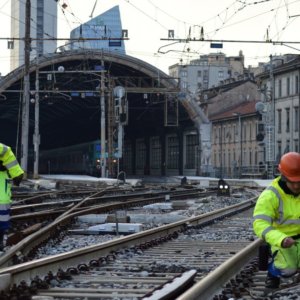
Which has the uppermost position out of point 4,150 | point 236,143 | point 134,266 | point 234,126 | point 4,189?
point 234,126

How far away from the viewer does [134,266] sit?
10070 millimetres

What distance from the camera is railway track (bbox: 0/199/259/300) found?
7.89 metres

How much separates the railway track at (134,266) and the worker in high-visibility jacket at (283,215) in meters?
1.13

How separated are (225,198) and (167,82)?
106 ft

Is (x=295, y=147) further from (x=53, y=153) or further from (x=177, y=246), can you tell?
(x=177, y=246)

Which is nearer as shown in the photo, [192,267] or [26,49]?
[192,267]

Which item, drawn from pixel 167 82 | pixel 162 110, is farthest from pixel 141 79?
pixel 162 110

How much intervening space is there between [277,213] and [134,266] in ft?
12.4

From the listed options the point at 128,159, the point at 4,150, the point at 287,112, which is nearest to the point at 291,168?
the point at 4,150

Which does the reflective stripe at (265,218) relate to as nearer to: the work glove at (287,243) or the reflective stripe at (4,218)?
the work glove at (287,243)

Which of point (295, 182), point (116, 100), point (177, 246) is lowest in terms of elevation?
point (177, 246)

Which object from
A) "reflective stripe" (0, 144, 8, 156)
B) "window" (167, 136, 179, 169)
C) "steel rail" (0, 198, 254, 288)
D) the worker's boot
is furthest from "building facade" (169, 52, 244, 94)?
the worker's boot

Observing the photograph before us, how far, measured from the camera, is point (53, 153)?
3474 inches

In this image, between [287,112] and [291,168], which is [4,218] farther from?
[287,112]
